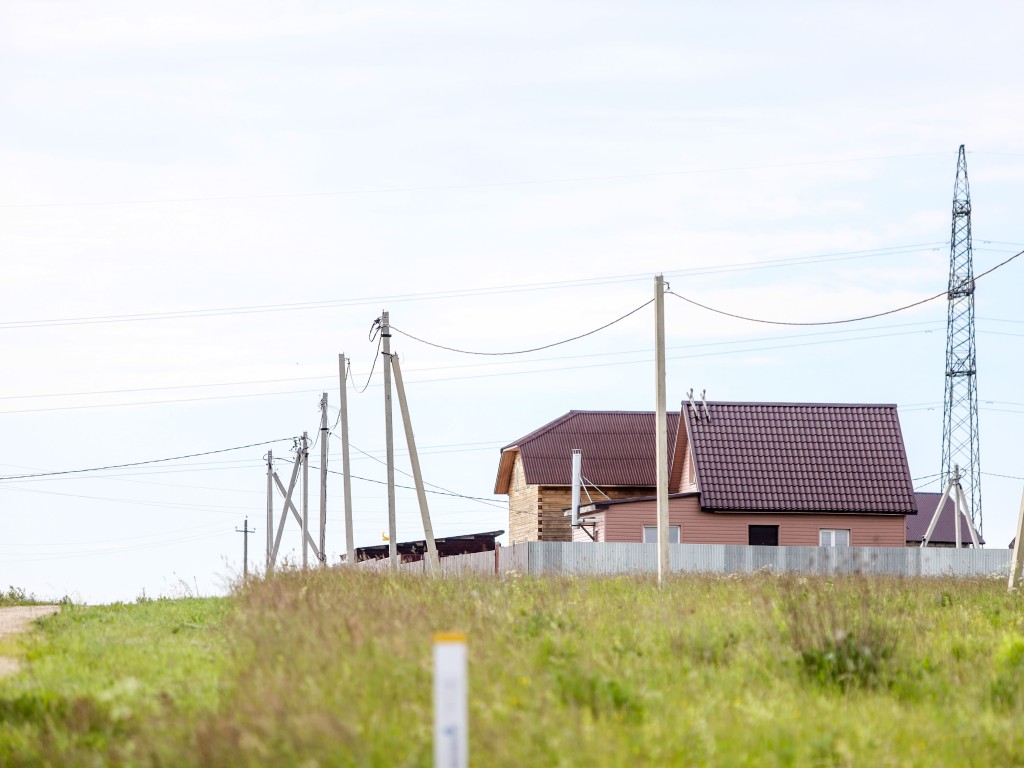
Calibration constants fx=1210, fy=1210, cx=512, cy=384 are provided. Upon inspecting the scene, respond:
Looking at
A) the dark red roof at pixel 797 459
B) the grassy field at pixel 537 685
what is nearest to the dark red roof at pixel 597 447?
the dark red roof at pixel 797 459

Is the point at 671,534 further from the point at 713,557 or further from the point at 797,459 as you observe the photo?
the point at 797,459

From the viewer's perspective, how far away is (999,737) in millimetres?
7531

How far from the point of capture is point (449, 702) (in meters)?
5.00

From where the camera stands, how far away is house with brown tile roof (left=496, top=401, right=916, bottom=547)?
38062 mm

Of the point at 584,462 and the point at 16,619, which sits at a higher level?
the point at 584,462

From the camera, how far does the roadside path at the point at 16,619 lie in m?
10.9

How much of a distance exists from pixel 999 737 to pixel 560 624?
3772mm

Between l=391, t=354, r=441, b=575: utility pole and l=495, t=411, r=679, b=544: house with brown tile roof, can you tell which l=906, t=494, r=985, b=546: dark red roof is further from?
l=391, t=354, r=441, b=575: utility pole

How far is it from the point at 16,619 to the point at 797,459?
1087 inches

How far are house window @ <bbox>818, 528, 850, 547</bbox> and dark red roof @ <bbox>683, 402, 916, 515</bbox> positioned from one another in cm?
80

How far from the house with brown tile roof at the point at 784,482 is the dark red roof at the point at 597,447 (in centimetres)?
377

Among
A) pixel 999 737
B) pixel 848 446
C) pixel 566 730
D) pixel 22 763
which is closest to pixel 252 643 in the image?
pixel 22 763

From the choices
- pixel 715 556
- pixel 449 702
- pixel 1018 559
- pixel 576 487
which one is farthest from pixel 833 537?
pixel 449 702

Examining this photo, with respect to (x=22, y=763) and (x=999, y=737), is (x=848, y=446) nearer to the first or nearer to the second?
(x=999, y=737)
